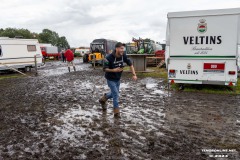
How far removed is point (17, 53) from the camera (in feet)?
65.2

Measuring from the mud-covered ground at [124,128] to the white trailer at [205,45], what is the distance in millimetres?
947

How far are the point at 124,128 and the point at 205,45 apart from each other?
5.29 meters

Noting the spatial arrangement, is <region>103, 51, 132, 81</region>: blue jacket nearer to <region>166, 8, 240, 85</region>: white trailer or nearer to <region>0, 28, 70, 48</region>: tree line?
<region>166, 8, 240, 85</region>: white trailer

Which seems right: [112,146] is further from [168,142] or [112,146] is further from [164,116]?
[164,116]

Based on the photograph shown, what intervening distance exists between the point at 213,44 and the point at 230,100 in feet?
7.27

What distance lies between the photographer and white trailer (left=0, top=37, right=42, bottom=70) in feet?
61.4

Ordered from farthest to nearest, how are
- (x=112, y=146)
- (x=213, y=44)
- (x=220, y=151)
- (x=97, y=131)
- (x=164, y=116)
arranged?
(x=213, y=44), (x=164, y=116), (x=97, y=131), (x=112, y=146), (x=220, y=151)

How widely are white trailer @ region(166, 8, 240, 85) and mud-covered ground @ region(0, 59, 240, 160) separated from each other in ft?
3.11

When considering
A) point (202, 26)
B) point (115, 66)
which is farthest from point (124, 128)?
point (202, 26)

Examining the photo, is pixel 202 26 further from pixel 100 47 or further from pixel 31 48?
pixel 100 47

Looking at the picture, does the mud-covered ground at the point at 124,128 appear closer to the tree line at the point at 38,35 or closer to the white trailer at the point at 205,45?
the white trailer at the point at 205,45

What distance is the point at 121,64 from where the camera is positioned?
6.15 m

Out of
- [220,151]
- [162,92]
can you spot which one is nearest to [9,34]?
[162,92]

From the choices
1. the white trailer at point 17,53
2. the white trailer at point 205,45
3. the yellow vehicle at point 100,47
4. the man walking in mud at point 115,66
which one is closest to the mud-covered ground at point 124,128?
the man walking in mud at point 115,66
